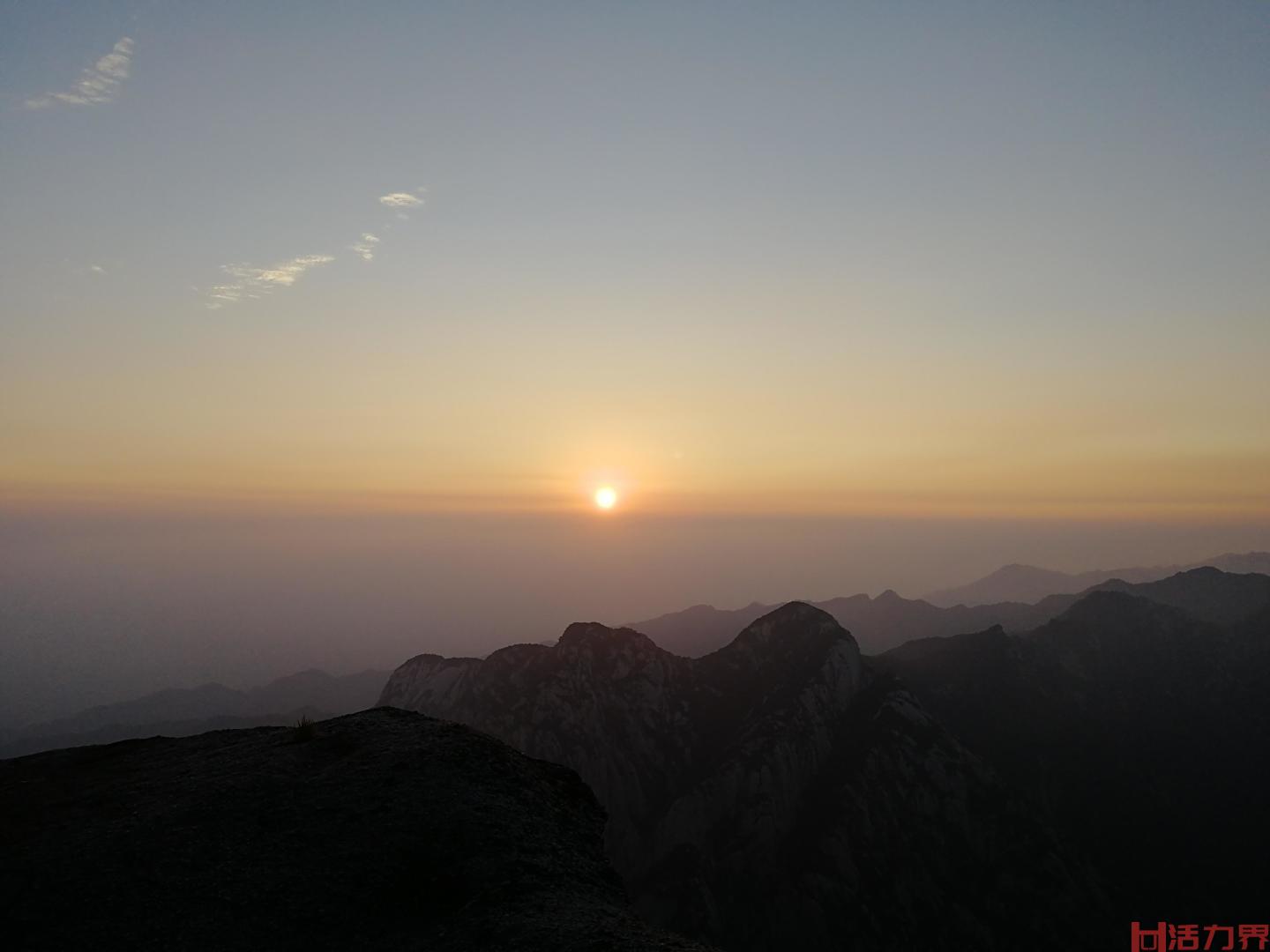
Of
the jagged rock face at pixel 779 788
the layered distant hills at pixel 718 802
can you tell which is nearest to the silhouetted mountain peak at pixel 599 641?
the jagged rock face at pixel 779 788

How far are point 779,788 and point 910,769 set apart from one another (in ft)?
65.7

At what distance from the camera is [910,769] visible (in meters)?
94.3

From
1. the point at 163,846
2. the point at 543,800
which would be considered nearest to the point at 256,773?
the point at 163,846

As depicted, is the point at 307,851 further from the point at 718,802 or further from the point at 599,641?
the point at 599,641

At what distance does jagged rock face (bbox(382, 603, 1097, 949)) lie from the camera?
268 feet

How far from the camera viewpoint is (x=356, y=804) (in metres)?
25.4

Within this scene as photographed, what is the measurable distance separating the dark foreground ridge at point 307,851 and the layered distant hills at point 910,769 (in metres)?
68.9

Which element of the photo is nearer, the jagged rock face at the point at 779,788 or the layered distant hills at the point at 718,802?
the layered distant hills at the point at 718,802

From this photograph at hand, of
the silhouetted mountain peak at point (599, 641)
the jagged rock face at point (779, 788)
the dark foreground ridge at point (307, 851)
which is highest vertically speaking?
the dark foreground ridge at point (307, 851)

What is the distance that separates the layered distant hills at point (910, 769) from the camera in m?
82.7

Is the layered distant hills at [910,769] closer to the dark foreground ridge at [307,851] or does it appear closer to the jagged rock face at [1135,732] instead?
the jagged rock face at [1135,732]

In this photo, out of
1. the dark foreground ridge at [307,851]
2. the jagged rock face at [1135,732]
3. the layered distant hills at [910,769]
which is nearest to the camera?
the dark foreground ridge at [307,851]

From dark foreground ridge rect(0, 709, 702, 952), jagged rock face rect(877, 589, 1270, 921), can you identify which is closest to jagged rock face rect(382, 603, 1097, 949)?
jagged rock face rect(877, 589, 1270, 921)

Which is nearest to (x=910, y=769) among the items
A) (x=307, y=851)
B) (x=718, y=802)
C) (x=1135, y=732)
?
(x=718, y=802)
